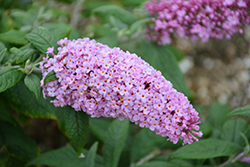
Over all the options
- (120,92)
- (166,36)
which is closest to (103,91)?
(120,92)

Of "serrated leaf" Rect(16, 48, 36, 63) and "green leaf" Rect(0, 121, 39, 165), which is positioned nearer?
"serrated leaf" Rect(16, 48, 36, 63)

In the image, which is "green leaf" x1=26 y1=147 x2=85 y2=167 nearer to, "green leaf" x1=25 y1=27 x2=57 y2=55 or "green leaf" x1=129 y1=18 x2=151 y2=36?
"green leaf" x1=25 y1=27 x2=57 y2=55

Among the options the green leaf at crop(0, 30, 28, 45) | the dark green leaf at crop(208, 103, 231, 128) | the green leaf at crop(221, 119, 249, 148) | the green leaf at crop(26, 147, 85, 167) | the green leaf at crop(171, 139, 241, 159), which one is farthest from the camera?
the dark green leaf at crop(208, 103, 231, 128)

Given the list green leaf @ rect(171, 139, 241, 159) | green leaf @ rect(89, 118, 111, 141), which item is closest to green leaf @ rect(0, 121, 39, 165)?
green leaf @ rect(89, 118, 111, 141)

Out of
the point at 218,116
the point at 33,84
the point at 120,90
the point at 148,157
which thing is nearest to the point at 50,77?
the point at 33,84

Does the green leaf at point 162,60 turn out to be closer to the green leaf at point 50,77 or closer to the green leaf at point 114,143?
the green leaf at point 114,143

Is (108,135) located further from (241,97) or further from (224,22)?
(241,97)

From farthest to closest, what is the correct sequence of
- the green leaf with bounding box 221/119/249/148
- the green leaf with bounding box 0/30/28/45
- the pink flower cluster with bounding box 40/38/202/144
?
1. the green leaf with bounding box 221/119/249/148
2. the green leaf with bounding box 0/30/28/45
3. the pink flower cluster with bounding box 40/38/202/144
